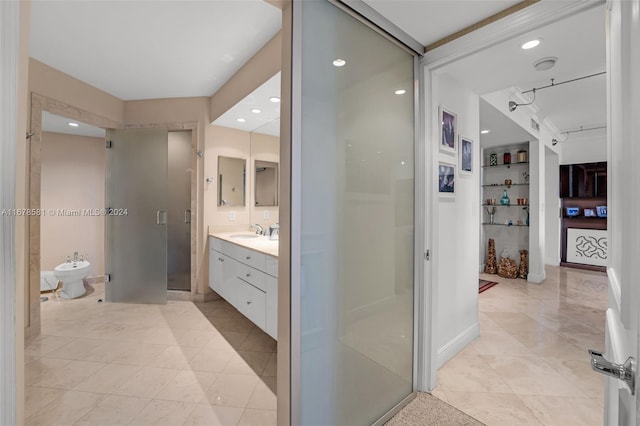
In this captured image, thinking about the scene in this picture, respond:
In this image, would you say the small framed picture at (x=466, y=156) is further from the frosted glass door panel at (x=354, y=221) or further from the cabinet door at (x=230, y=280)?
the cabinet door at (x=230, y=280)

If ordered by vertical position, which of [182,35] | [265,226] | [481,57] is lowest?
[265,226]

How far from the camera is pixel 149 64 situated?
2801mm

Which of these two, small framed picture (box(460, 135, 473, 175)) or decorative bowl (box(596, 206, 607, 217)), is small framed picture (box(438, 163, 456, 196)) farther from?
decorative bowl (box(596, 206, 607, 217))

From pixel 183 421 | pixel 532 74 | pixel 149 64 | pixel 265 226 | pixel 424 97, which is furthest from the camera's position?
pixel 265 226

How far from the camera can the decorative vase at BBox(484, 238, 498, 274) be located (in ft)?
17.0

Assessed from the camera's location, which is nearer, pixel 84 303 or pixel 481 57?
pixel 481 57

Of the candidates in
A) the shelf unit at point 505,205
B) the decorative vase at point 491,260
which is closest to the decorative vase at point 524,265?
the shelf unit at point 505,205

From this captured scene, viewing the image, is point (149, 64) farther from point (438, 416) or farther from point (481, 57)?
point (438, 416)

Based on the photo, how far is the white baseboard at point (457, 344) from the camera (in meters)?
2.22

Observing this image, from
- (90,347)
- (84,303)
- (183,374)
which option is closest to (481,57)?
(183,374)

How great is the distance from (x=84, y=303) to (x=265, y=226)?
8.17 feet

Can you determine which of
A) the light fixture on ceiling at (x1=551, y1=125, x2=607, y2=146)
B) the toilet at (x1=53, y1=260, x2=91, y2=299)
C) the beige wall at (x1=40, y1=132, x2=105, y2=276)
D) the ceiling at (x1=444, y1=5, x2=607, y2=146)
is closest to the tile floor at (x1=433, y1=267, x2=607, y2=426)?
the ceiling at (x1=444, y1=5, x2=607, y2=146)

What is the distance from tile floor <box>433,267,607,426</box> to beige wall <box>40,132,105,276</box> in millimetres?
5239

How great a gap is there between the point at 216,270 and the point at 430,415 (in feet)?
8.60
